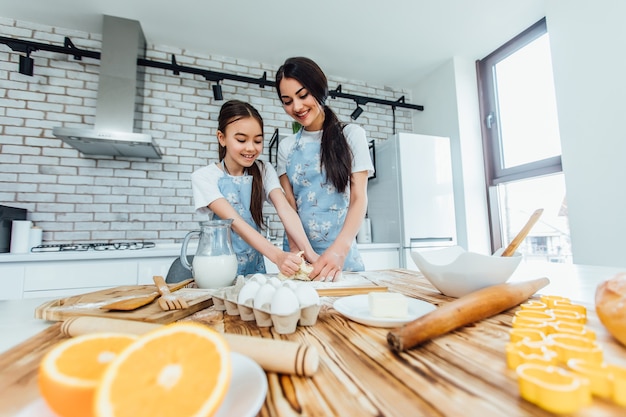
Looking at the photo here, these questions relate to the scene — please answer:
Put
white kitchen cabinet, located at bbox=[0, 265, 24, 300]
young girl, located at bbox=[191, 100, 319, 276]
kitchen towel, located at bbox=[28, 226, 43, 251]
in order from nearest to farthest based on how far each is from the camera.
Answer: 1. young girl, located at bbox=[191, 100, 319, 276]
2. white kitchen cabinet, located at bbox=[0, 265, 24, 300]
3. kitchen towel, located at bbox=[28, 226, 43, 251]

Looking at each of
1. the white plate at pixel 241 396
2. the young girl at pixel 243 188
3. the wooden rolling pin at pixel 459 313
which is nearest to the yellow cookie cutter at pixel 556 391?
the wooden rolling pin at pixel 459 313

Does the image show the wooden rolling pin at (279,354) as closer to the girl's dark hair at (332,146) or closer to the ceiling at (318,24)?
the girl's dark hair at (332,146)

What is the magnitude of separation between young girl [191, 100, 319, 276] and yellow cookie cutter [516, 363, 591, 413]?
826 mm

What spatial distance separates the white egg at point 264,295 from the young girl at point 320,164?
0.68 metres

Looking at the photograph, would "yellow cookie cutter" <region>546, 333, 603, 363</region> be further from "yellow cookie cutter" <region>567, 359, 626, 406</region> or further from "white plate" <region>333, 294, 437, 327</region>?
"white plate" <region>333, 294, 437, 327</region>

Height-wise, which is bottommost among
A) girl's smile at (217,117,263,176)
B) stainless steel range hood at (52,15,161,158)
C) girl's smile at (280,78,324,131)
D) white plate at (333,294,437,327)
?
white plate at (333,294,437,327)

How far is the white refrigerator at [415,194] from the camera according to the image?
264cm

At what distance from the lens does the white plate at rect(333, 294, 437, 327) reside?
1.58 ft

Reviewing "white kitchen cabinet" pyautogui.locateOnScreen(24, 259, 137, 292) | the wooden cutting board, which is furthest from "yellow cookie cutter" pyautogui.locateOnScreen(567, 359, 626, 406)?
"white kitchen cabinet" pyautogui.locateOnScreen(24, 259, 137, 292)

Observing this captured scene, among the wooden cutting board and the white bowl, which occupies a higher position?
the white bowl

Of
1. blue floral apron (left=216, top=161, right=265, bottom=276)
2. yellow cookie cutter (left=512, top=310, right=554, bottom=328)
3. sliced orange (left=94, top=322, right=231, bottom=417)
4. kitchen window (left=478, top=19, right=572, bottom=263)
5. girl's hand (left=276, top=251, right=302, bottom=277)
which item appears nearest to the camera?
sliced orange (left=94, top=322, right=231, bottom=417)

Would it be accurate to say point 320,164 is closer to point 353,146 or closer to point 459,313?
point 353,146

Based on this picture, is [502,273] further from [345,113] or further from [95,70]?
[95,70]

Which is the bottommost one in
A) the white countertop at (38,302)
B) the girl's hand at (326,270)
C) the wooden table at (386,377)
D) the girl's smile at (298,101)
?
the white countertop at (38,302)
